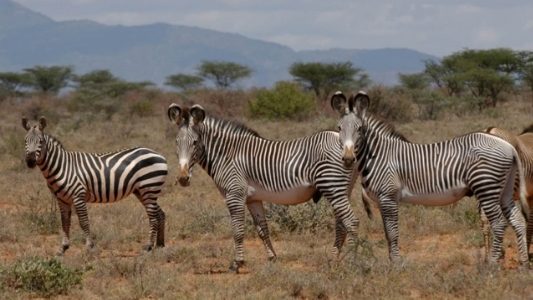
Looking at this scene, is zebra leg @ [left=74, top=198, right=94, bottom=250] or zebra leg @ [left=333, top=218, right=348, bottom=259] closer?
zebra leg @ [left=333, top=218, right=348, bottom=259]

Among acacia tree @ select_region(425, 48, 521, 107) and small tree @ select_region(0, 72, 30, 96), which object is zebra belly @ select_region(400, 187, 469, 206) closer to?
acacia tree @ select_region(425, 48, 521, 107)

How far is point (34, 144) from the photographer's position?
1045 cm

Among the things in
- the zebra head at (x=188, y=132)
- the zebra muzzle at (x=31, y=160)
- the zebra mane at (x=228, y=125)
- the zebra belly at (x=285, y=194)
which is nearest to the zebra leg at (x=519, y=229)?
the zebra belly at (x=285, y=194)

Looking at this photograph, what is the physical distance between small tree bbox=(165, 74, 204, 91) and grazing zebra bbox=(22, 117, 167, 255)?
6132 centimetres

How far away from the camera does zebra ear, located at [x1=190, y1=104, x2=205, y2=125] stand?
9.23 meters

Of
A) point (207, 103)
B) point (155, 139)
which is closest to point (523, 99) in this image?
point (207, 103)

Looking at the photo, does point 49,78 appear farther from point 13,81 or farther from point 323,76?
point 323,76

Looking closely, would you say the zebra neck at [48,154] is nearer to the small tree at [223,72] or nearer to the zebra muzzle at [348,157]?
the zebra muzzle at [348,157]

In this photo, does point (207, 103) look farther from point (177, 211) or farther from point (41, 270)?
point (41, 270)

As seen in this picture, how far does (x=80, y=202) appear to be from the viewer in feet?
34.4

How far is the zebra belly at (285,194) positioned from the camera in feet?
30.5

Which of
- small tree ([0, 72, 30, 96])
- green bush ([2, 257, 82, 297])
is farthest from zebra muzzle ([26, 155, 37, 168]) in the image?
small tree ([0, 72, 30, 96])

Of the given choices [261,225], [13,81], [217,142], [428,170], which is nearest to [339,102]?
[428,170]

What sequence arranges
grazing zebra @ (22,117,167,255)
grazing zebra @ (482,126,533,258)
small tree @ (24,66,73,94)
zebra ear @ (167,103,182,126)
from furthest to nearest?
small tree @ (24,66,73,94), grazing zebra @ (22,117,167,255), zebra ear @ (167,103,182,126), grazing zebra @ (482,126,533,258)
